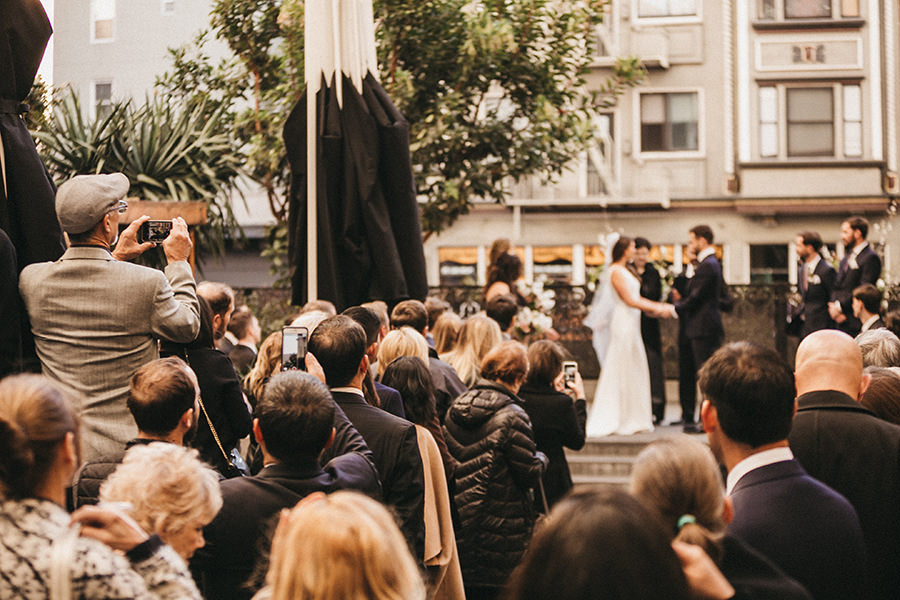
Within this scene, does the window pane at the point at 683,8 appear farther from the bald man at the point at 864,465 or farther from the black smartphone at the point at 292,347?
the bald man at the point at 864,465

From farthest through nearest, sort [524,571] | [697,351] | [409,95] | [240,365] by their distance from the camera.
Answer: [409,95], [697,351], [240,365], [524,571]

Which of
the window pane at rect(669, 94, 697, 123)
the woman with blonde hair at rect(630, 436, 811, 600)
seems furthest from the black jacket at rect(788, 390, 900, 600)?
the window pane at rect(669, 94, 697, 123)

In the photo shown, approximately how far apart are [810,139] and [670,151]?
147 inches

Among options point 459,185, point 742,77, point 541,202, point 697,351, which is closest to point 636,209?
point 541,202

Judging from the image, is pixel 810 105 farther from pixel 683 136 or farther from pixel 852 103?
pixel 683 136

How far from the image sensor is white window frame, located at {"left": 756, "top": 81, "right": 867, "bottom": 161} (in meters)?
28.4

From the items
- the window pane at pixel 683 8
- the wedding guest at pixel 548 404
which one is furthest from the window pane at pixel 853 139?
the wedding guest at pixel 548 404

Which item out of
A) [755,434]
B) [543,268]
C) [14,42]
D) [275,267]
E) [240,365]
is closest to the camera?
A: [755,434]

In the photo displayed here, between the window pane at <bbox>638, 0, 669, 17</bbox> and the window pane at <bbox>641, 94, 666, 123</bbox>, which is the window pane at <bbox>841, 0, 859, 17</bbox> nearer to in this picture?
the window pane at <bbox>638, 0, 669, 17</bbox>

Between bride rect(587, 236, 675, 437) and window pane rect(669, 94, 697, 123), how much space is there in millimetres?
18783

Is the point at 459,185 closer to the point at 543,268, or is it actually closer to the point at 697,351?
the point at 697,351

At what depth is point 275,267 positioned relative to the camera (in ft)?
49.2

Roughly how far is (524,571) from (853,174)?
28.5 meters

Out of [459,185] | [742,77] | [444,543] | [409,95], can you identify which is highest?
[742,77]
